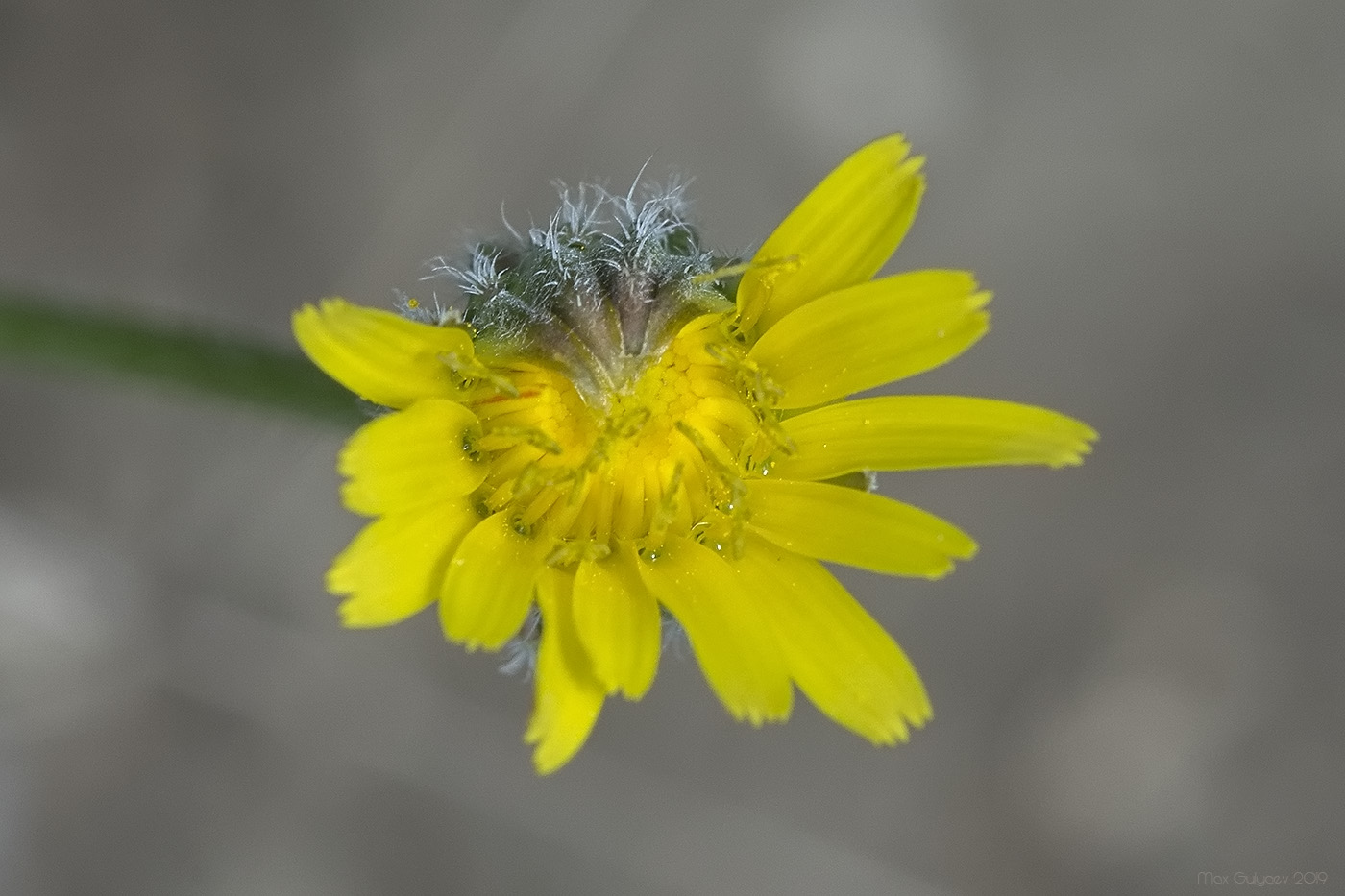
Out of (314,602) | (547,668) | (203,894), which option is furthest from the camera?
(314,602)

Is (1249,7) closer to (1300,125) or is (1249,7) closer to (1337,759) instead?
(1300,125)

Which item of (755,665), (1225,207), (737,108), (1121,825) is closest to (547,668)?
(755,665)

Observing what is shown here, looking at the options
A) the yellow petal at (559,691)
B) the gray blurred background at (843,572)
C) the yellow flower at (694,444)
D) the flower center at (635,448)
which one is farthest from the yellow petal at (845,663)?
the gray blurred background at (843,572)

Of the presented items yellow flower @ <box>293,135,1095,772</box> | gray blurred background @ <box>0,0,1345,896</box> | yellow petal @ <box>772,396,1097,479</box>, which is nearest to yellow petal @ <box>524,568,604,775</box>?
yellow flower @ <box>293,135,1095,772</box>

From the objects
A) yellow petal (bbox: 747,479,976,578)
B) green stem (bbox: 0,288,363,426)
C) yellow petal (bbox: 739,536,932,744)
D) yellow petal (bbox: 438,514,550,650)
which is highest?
green stem (bbox: 0,288,363,426)

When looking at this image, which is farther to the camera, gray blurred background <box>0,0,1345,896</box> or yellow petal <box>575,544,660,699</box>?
gray blurred background <box>0,0,1345,896</box>

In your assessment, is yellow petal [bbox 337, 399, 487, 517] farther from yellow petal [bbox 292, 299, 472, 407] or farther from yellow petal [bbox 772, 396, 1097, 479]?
yellow petal [bbox 772, 396, 1097, 479]

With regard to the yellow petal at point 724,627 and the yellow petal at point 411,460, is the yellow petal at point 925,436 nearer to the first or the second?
the yellow petal at point 724,627
